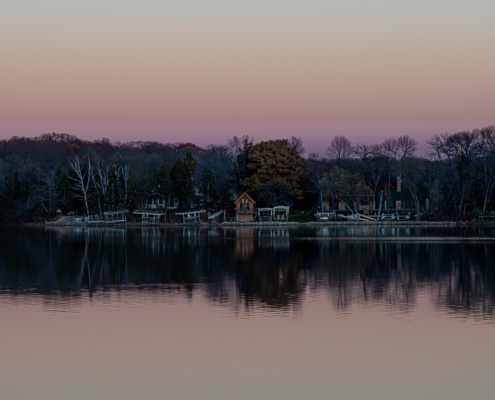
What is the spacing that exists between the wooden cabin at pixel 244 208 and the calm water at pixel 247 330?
153 ft

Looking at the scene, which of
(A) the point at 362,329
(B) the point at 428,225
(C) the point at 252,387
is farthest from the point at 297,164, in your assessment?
(C) the point at 252,387

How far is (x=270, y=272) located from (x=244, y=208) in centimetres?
5100

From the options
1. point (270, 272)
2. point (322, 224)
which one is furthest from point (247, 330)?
point (322, 224)

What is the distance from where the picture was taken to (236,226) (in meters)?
75.8

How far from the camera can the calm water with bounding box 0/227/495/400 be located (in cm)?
1205

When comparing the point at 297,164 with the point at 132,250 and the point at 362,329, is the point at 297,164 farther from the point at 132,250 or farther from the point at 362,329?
the point at 362,329

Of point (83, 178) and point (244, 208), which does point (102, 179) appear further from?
point (244, 208)

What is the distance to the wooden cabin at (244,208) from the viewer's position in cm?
7950

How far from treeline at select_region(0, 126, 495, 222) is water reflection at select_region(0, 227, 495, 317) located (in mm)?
31975


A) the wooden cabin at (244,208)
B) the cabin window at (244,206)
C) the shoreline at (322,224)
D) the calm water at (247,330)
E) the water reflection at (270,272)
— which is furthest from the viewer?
the cabin window at (244,206)

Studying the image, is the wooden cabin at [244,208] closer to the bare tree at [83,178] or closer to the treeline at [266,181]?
the treeline at [266,181]

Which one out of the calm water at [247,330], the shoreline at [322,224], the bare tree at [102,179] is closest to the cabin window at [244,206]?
the shoreline at [322,224]

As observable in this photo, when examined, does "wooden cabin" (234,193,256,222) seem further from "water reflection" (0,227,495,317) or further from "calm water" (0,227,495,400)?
"calm water" (0,227,495,400)

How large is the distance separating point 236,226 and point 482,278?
50089 mm
